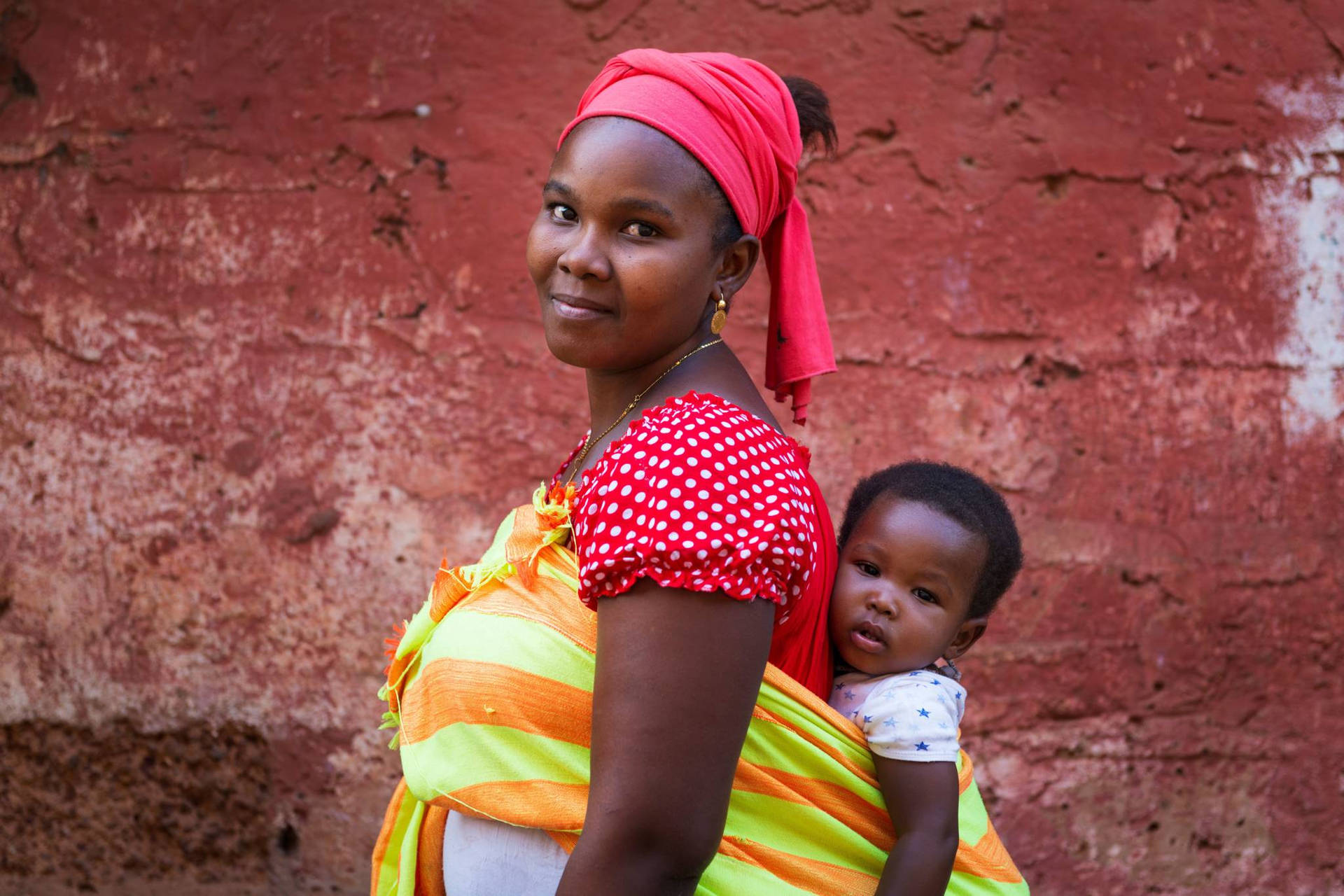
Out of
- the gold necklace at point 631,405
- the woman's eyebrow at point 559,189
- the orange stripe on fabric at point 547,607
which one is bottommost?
the orange stripe on fabric at point 547,607

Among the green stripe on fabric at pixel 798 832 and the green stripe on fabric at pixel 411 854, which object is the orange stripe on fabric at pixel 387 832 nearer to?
the green stripe on fabric at pixel 411 854

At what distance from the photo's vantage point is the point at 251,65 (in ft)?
10.9

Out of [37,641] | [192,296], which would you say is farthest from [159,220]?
[37,641]

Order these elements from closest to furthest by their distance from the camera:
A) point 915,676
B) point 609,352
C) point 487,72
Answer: point 609,352
point 915,676
point 487,72

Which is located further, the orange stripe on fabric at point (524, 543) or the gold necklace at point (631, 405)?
the gold necklace at point (631, 405)

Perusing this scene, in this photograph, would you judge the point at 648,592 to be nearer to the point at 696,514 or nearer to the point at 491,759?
the point at 696,514

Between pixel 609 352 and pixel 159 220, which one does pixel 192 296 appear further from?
pixel 609 352

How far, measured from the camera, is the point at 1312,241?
3406 millimetres

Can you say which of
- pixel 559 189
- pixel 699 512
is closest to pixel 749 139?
pixel 559 189

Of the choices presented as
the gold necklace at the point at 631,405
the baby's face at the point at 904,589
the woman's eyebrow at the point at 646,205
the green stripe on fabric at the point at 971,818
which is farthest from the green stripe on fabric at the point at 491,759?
the woman's eyebrow at the point at 646,205

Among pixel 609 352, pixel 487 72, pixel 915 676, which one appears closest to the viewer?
pixel 609 352

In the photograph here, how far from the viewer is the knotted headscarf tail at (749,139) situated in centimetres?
154

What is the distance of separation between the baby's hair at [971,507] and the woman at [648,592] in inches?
6.6

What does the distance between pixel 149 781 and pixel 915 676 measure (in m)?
2.65
